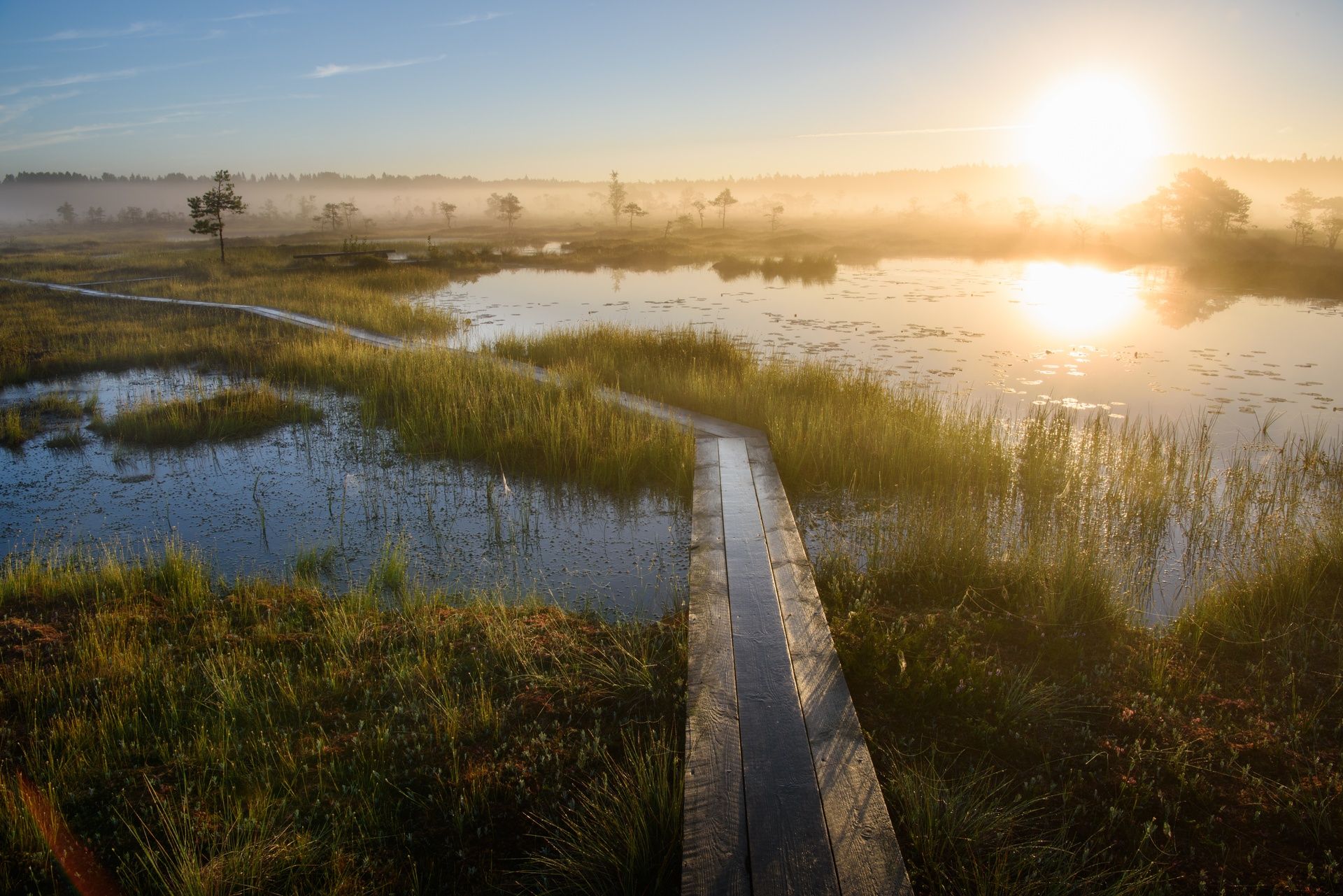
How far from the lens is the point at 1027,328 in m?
16.5

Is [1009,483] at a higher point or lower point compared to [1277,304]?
lower

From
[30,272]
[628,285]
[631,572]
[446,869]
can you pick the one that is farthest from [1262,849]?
[30,272]

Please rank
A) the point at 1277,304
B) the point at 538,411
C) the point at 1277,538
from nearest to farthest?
the point at 1277,538 → the point at 538,411 → the point at 1277,304

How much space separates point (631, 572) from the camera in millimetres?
5613

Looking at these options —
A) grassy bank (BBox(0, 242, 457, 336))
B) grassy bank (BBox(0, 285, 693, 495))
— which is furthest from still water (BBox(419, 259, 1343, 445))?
grassy bank (BBox(0, 285, 693, 495))

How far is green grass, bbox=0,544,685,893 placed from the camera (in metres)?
2.64

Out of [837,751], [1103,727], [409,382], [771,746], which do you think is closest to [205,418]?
[409,382]

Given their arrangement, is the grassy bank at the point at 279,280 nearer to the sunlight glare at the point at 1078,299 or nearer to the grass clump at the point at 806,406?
the grass clump at the point at 806,406

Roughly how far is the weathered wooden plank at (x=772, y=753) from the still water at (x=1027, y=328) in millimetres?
7114

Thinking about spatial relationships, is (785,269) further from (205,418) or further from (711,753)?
(711,753)

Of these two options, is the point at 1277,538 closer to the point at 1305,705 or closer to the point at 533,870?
the point at 1305,705

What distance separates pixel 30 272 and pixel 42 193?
212425mm

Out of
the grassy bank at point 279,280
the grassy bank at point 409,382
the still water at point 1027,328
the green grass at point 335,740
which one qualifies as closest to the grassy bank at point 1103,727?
the green grass at point 335,740

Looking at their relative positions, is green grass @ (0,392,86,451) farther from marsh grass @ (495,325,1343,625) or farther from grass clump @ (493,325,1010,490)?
marsh grass @ (495,325,1343,625)
